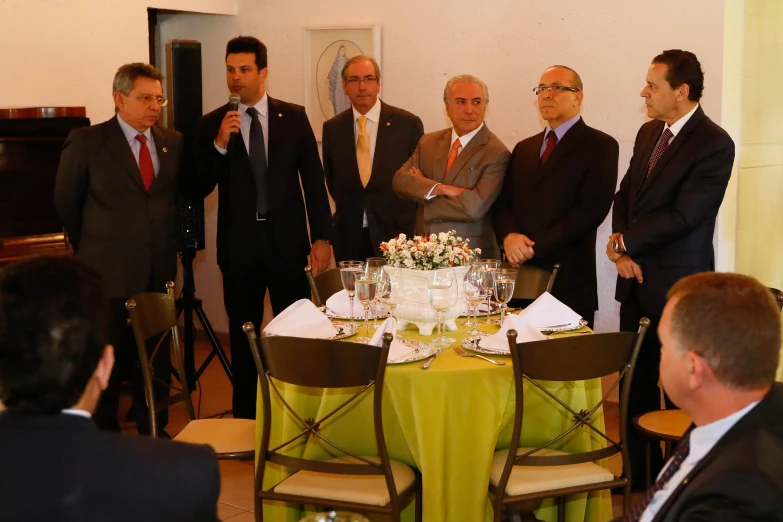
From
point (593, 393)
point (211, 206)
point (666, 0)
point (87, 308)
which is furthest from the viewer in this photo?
point (211, 206)

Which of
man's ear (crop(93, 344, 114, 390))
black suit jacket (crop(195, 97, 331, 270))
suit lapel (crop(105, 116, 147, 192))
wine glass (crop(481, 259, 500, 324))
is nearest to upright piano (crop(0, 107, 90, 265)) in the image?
suit lapel (crop(105, 116, 147, 192))

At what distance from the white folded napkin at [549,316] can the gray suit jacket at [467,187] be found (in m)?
1.12

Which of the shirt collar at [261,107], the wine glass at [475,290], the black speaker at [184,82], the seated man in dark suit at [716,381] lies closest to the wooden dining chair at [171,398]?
the wine glass at [475,290]

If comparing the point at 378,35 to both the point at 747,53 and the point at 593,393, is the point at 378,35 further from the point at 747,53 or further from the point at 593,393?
the point at 593,393

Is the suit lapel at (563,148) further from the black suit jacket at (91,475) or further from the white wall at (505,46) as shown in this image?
the black suit jacket at (91,475)

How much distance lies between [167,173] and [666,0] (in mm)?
2893

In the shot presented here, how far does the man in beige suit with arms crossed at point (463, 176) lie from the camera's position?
4.63 m

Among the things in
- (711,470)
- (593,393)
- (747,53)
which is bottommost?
(593,393)

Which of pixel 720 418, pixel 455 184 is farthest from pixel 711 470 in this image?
pixel 455 184

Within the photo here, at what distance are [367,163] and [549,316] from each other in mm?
2108

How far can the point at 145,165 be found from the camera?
4.66 meters

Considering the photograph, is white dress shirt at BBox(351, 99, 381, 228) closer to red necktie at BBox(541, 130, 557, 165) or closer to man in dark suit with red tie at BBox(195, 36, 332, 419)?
man in dark suit with red tie at BBox(195, 36, 332, 419)

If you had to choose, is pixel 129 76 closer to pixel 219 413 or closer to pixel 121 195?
pixel 121 195

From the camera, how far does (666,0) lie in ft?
16.8
